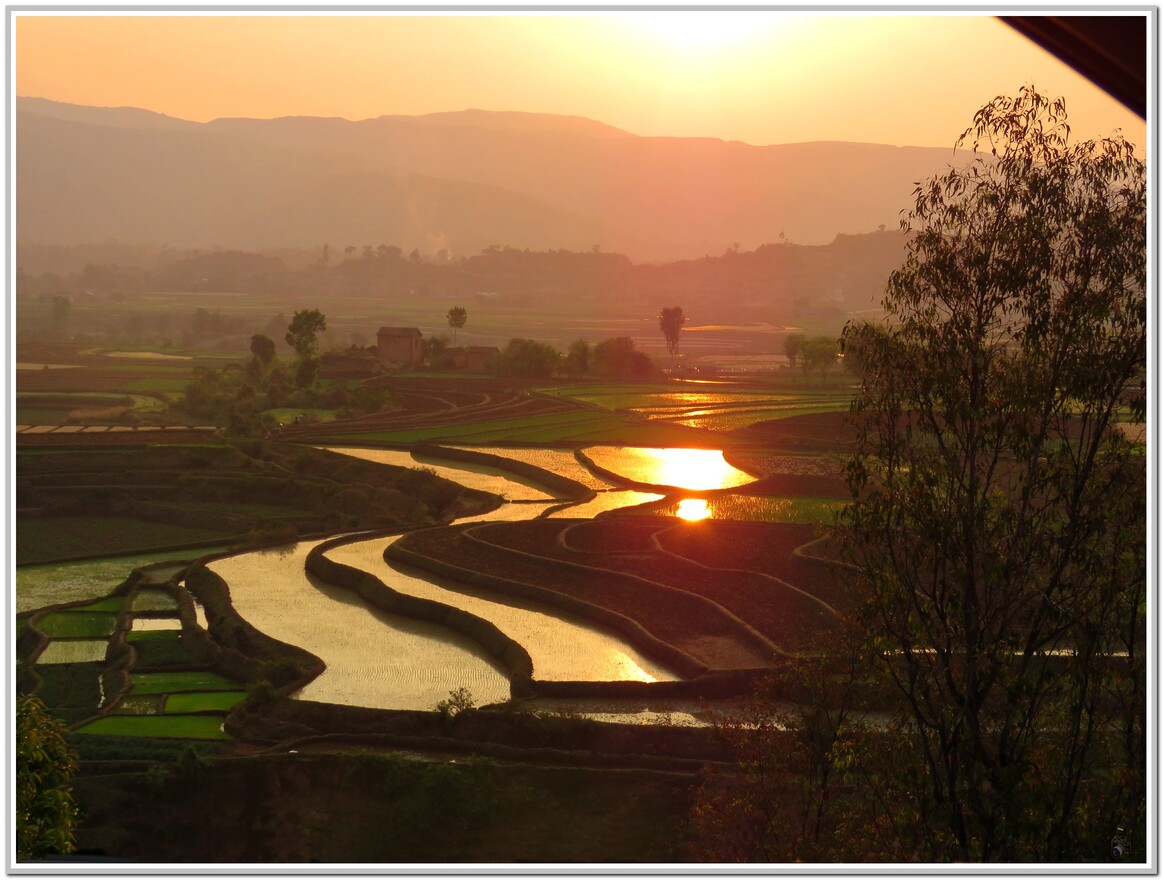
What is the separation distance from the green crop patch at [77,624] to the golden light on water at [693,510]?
39.5 feet

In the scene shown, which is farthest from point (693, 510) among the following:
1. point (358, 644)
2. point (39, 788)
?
point (39, 788)

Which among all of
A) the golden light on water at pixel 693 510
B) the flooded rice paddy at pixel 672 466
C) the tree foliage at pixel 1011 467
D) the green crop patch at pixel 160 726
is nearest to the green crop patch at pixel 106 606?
the green crop patch at pixel 160 726

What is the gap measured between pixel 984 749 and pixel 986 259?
360 centimetres

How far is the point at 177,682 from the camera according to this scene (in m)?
17.6

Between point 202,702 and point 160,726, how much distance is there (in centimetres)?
105

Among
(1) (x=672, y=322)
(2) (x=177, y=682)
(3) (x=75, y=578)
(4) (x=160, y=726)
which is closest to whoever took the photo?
(4) (x=160, y=726)

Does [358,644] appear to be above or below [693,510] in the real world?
below

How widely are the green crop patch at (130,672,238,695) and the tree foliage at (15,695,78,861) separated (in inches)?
343

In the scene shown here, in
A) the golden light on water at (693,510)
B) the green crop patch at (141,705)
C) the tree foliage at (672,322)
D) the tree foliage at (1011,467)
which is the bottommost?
the green crop patch at (141,705)

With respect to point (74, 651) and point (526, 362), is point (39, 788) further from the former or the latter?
point (526, 362)

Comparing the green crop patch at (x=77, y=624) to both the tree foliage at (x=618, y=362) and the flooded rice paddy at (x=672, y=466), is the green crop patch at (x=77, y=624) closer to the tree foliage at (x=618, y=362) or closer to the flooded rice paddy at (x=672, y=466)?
the flooded rice paddy at (x=672, y=466)

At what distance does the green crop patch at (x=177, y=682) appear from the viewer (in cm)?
1723

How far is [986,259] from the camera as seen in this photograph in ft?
30.3

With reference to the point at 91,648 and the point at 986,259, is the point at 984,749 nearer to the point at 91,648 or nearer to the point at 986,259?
the point at 986,259
